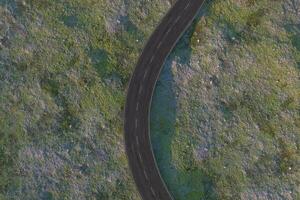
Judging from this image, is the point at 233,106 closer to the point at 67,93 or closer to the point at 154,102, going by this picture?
the point at 154,102

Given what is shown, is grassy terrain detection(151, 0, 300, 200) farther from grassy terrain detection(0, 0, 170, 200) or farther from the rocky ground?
grassy terrain detection(0, 0, 170, 200)

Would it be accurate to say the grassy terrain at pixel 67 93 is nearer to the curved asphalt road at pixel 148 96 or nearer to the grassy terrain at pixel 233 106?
the curved asphalt road at pixel 148 96

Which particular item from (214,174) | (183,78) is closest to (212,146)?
(214,174)

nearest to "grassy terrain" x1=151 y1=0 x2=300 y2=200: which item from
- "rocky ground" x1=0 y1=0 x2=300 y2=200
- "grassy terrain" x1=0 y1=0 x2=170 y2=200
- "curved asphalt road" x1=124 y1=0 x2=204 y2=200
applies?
"rocky ground" x1=0 y1=0 x2=300 y2=200

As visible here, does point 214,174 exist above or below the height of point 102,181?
above

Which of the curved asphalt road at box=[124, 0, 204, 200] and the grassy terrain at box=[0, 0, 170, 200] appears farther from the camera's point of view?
the curved asphalt road at box=[124, 0, 204, 200]

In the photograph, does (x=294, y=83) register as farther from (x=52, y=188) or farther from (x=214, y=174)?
(x=52, y=188)

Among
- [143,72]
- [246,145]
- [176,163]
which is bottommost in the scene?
[176,163]
